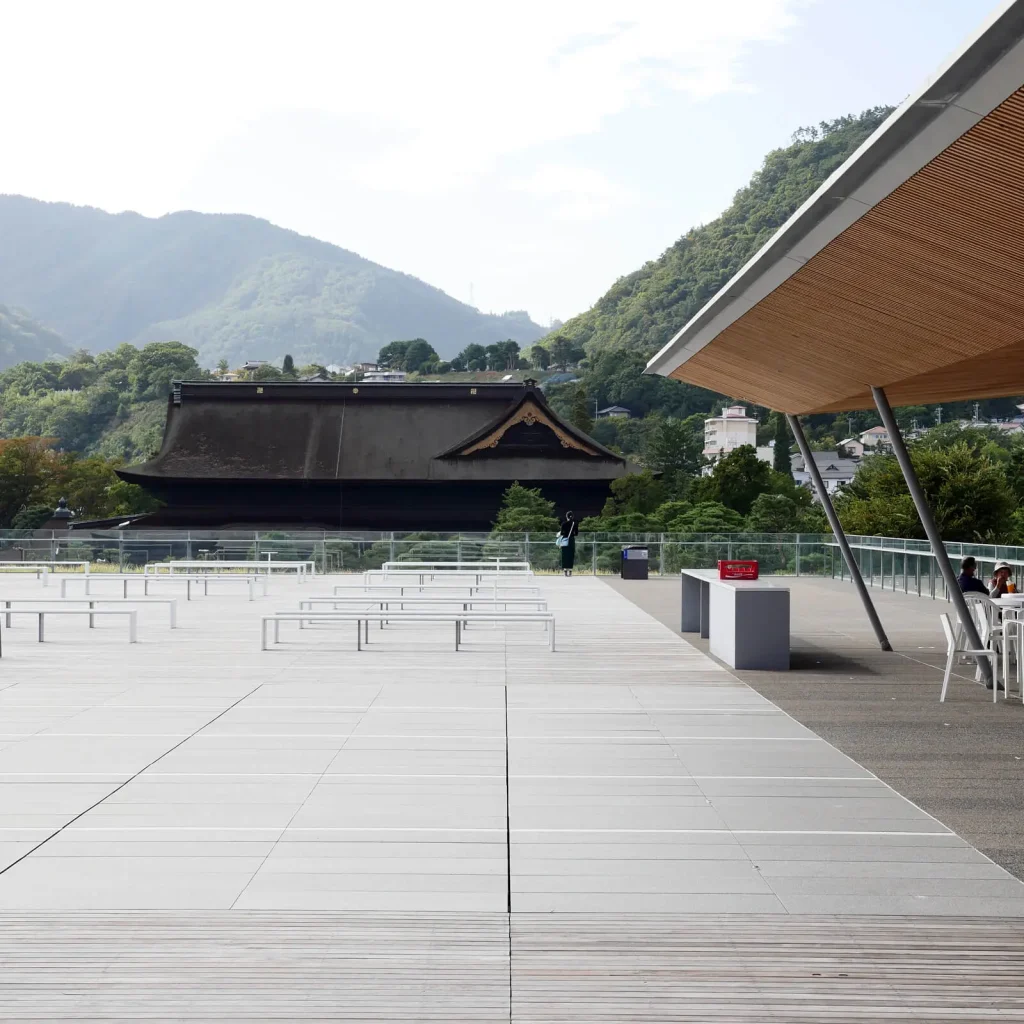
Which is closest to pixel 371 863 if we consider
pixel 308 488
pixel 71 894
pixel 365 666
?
pixel 71 894

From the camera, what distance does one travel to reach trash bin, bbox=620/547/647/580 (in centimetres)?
2648

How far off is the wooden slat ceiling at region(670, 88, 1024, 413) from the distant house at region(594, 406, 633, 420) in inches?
2959

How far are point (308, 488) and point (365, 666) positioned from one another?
35.2 metres

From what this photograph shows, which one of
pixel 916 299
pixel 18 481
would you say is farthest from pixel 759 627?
pixel 18 481

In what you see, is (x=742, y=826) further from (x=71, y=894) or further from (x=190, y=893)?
(x=71, y=894)

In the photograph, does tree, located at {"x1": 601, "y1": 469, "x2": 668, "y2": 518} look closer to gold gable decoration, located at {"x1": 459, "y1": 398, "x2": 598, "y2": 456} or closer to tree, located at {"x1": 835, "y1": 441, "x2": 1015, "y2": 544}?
gold gable decoration, located at {"x1": 459, "y1": 398, "x2": 598, "y2": 456}

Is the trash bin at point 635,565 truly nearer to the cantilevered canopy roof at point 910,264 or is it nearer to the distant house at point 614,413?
the cantilevered canopy roof at point 910,264

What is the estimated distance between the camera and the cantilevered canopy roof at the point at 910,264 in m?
4.74

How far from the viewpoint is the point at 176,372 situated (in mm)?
108688

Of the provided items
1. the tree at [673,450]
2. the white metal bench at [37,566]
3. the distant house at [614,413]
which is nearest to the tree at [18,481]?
the white metal bench at [37,566]

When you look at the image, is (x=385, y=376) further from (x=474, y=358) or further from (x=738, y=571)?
(x=738, y=571)

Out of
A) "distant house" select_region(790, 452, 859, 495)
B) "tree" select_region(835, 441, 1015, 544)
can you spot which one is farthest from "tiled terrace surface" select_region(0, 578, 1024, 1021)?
"distant house" select_region(790, 452, 859, 495)

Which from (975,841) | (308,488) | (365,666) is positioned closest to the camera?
(975,841)

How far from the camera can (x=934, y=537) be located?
37.1ft
